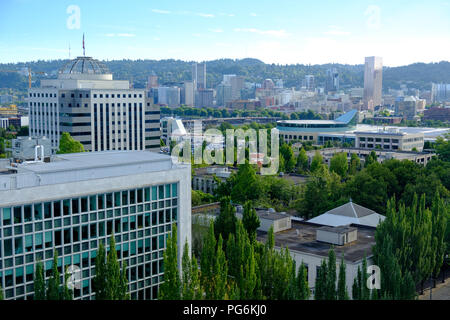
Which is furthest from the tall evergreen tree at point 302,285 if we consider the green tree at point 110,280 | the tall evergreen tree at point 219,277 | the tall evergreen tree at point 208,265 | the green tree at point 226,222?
the green tree at point 226,222

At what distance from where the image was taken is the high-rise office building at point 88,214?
1220 cm

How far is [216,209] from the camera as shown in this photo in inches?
1014

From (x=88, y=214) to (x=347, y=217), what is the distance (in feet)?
40.2

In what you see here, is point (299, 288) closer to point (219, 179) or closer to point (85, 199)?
point (85, 199)

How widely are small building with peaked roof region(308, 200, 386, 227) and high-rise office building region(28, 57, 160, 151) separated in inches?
828

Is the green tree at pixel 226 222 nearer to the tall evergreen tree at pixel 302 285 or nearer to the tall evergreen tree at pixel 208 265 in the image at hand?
the tall evergreen tree at pixel 208 265

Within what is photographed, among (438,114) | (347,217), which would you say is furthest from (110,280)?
(438,114)

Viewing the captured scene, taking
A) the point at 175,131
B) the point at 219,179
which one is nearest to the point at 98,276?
the point at 219,179

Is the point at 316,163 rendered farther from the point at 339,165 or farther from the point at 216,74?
the point at 216,74

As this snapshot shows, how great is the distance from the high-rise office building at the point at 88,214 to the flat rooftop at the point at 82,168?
0.02 metres

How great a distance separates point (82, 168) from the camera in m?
13.5

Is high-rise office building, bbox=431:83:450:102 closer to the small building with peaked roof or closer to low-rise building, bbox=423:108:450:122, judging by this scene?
low-rise building, bbox=423:108:450:122

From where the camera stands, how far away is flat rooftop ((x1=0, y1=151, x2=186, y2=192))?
12500 millimetres

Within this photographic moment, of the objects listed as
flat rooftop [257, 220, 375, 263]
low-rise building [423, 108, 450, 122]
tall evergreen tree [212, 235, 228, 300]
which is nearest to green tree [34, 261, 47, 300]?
tall evergreen tree [212, 235, 228, 300]
